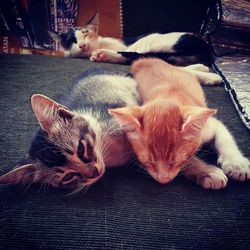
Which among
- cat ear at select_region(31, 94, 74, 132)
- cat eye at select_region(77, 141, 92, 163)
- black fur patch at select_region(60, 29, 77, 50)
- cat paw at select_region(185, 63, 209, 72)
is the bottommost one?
black fur patch at select_region(60, 29, 77, 50)

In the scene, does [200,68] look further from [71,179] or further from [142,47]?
[71,179]

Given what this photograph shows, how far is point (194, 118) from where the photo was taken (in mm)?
918

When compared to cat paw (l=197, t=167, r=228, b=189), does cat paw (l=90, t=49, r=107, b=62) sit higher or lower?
lower

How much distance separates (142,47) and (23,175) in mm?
1341

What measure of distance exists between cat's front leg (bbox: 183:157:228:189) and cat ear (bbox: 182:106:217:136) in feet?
0.33

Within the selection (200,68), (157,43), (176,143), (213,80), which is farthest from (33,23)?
(176,143)

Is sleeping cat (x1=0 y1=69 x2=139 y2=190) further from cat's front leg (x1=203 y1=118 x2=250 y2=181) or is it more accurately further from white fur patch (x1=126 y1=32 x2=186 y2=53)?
white fur patch (x1=126 y1=32 x2=186 y2=53)

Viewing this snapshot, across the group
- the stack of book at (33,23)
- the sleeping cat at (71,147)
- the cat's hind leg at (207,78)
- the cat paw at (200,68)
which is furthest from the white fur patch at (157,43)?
the sleeping cat at (71,147)

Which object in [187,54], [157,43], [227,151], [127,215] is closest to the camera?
[127,215]

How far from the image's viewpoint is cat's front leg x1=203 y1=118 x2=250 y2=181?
0.98 meters

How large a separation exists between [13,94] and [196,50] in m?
1.02

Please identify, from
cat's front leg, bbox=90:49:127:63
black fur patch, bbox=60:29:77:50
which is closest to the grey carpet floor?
cat's front leg, bbox=90:49:127:63

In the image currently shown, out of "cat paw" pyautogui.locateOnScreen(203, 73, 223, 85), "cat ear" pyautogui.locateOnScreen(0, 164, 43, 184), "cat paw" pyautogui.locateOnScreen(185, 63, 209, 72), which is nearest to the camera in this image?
"cat ear" pyautogui.locateOnScreen(0, 164, 43, 184)

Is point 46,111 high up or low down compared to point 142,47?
up
